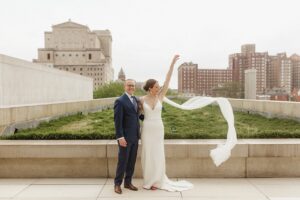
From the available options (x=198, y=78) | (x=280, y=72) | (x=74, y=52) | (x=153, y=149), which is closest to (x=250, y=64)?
(x=280, y=72)

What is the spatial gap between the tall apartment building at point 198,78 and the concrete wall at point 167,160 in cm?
15113

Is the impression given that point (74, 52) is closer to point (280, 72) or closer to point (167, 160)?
point (280, 72)

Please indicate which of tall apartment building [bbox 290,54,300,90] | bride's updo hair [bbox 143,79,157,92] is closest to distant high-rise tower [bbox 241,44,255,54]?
tall apartment building [bbox 290,54,300,90]

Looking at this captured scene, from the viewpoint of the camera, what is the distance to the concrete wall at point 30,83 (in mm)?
16847

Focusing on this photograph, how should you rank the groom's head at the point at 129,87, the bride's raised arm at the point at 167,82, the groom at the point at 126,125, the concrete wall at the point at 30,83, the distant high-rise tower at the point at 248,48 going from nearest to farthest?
the groom at the point at 126,125 < the groom's head at the point at 129,87 < the bride's raised arm at the point at 167,82 < the concrete wall at the point at 30,83 < the distant high-rise tower at the point at 248,48

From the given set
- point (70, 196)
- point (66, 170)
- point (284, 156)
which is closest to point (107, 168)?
point (66, 170)

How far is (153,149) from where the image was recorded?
6055 millimetres

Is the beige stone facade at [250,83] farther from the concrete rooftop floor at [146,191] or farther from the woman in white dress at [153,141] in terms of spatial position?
the woman in white dress at [153,141]

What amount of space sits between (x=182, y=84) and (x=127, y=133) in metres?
157

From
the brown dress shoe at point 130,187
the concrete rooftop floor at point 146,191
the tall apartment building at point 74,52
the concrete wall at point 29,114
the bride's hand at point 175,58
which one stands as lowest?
the concrete rooftop floor at point 146,191

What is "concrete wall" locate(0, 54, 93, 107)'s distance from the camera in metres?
16.8

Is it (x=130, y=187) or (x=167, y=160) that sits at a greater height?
(x=167, y=160)

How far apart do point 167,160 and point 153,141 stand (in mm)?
1037

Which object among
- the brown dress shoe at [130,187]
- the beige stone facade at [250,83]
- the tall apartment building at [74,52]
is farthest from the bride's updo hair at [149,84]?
the tall apartment building at [74,52]
